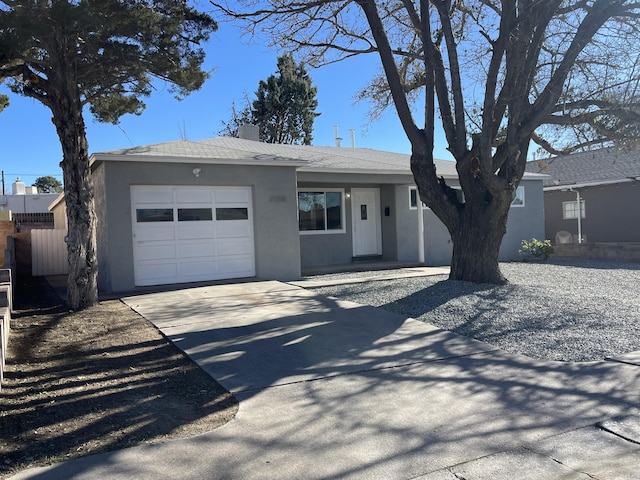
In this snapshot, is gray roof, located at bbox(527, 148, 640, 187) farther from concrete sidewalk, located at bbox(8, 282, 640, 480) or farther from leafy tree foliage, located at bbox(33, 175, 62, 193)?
leafy tree foliage, located at bbox(33, 175, 62, 193)

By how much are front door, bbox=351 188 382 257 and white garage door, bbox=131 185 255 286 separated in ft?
15.7

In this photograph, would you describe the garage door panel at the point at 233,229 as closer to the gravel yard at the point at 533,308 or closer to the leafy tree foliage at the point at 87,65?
the gravel yard at the point at 533,308

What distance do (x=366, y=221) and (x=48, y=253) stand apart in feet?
35.6

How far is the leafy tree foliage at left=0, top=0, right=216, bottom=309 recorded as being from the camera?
28.8 feet

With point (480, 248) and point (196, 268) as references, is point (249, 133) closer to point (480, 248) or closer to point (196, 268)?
point (196, 268)

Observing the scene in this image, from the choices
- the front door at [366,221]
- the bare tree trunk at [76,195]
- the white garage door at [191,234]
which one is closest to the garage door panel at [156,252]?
the white garage door at [191,234]

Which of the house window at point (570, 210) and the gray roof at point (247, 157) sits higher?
the gray roof at point (247, 157)

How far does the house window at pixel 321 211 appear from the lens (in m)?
15.8

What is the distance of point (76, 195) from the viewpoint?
30.7 ft

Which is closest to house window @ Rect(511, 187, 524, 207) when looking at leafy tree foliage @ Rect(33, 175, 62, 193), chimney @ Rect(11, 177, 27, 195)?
chimney @ Rect(11, 177, 27, 195)

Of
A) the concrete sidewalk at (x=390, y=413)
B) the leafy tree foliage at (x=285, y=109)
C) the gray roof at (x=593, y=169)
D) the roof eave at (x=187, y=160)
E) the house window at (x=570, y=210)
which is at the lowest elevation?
the concrete sidewalk at (x=390, y=413)

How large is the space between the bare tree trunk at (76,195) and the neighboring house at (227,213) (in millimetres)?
1756

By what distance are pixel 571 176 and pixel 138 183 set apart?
19104 mm

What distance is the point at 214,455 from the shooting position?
367cm
